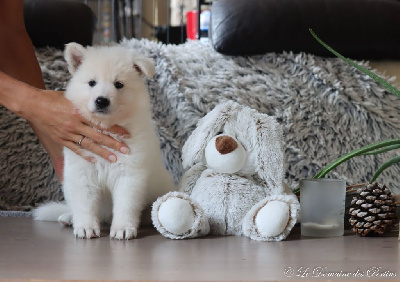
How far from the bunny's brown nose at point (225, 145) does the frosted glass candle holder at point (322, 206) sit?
0.56ft

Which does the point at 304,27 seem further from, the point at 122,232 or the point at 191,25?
the point at 191,25

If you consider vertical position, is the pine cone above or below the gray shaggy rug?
below

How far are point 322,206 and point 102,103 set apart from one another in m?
0.52

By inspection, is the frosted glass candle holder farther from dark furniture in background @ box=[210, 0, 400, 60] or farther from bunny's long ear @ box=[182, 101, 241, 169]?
dark furniture in background @ box=[210, 0, 400, 60]

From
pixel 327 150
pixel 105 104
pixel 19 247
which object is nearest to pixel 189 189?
pixel 105 104

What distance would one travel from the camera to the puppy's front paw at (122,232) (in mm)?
1199

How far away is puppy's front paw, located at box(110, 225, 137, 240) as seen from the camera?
1199mm

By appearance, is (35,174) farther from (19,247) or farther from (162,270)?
(162,270)

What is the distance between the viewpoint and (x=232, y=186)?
127 centimetres

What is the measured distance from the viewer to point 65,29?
1.88 meters

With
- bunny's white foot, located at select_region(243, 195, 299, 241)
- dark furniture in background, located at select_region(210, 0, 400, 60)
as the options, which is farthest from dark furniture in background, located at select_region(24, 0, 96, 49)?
bunny's white foot, located at select_region(243, 195, 299, 241)

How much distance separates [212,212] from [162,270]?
350 mm

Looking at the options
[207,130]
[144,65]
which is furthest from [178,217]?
[144,65]

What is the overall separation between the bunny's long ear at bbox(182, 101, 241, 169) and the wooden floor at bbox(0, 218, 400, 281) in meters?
0.19
